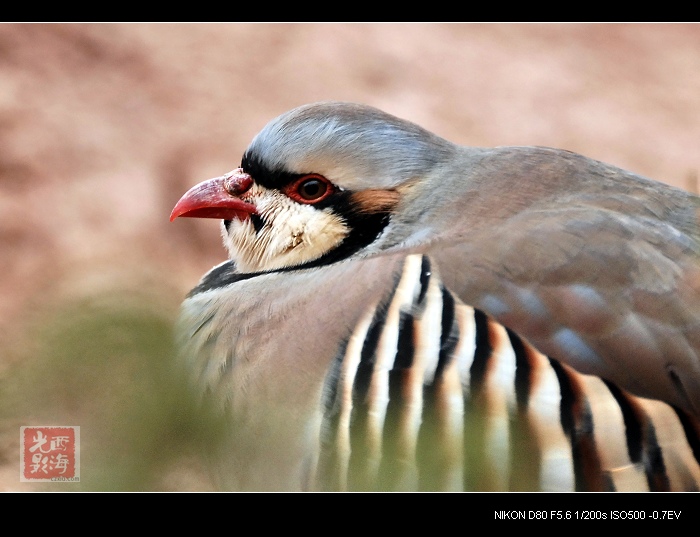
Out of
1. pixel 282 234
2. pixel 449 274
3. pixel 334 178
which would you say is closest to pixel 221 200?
pixel 282 234

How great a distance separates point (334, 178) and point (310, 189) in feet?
0.27

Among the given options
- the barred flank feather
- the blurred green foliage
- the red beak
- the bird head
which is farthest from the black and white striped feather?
the blurred green foliage

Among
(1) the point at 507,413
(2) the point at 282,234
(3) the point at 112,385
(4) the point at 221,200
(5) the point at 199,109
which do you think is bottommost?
(1) the point at 507,413

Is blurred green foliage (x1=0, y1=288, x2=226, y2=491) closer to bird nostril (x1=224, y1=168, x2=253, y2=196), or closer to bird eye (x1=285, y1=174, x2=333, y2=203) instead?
bird eye (x1=285, y1=174, x2=333, y2=203)

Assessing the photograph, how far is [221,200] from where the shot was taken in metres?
2.40

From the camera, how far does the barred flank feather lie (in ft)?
5.48

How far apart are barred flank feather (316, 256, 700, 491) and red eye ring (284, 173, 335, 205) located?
21.9 inches

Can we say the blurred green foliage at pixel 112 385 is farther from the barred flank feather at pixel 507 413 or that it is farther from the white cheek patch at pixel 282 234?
the white cheek patch at pixel 282 234

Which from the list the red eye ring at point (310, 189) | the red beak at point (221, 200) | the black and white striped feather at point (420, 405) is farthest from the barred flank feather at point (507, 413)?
the red beak at point (221, 200)

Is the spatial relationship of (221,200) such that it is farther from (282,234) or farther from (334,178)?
(334,178)

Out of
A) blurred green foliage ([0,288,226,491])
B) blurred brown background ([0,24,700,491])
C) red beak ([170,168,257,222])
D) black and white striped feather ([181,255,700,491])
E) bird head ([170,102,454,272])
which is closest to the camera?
blurred green foliage ([0,288,226,491])

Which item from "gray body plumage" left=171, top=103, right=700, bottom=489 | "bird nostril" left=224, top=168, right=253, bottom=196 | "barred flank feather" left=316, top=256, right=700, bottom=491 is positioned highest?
"bird nostril" left=224, top=168, right=253, bottom=196

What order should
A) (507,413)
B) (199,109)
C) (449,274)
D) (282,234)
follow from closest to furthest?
(507,413) < (449,274) < (282,234) < (199,109)

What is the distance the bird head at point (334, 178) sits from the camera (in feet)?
7.27
